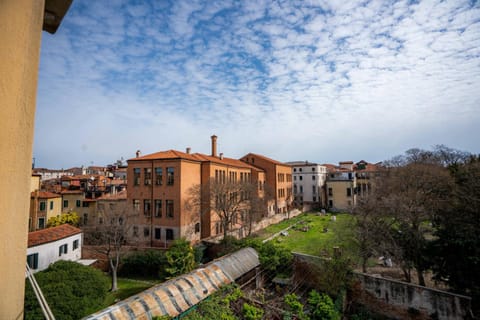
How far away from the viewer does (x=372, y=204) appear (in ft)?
56.5

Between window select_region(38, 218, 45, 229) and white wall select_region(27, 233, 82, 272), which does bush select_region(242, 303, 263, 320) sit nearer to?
white wall select_region(27, 233, 82, 272)

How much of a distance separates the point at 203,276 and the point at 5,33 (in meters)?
10.7

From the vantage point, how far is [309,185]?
52000 millimetres

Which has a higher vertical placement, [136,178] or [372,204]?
[136,178]

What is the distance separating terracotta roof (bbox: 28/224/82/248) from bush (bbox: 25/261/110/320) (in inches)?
335

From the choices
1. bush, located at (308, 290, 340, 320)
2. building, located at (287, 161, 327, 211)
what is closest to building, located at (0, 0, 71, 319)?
bush, located at (308, 290, 340, 320)

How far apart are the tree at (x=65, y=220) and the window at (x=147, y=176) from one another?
1219cm

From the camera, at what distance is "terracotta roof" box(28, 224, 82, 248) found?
18297mm

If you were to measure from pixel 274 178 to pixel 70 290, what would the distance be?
31.6m

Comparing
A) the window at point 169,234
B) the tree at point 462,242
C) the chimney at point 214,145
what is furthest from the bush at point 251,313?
the chimney at point 214,145

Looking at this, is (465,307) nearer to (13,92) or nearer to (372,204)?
(372,204)

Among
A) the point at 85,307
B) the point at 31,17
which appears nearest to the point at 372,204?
the point at 85,307

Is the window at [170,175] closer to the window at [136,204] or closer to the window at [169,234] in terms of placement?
the window at [136,204]

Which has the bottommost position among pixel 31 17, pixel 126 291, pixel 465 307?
pixel 126 291
